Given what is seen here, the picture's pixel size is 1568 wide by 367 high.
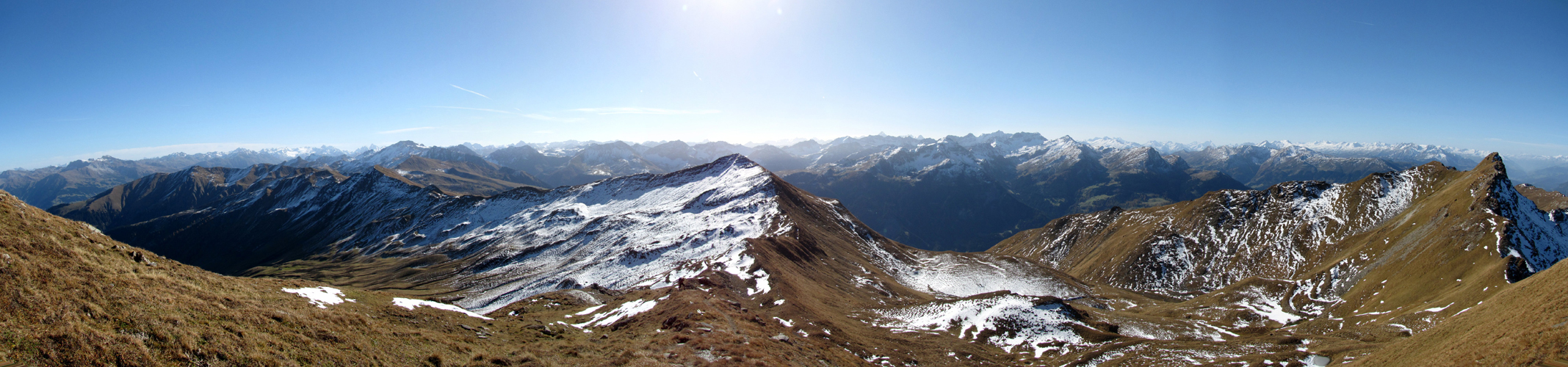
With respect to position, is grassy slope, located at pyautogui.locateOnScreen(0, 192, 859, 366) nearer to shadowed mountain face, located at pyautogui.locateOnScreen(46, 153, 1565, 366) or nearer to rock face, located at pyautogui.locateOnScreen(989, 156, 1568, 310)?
shadowed mountain face, located at pyautogui.locateOnScreen(46, 153, 1565, 366)

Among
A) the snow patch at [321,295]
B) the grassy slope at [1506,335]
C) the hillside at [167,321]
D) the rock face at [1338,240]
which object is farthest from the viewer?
the rock face at [1338,240]

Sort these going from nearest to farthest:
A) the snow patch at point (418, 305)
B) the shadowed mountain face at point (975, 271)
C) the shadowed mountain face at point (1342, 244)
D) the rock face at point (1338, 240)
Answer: the snow patch at point (418, 305)
the shadowed mountain face at point (975, 271)
the shadowed mountain face at point (1342, 244)
the rock face at point (1338, 240)

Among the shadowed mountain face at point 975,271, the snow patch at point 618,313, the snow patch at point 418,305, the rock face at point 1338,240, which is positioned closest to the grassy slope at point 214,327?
the snow patch at point 418,305

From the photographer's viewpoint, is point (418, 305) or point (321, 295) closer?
point (321, 295)

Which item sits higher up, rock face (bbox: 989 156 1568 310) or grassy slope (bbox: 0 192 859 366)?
grassy slope (bbox: 0 192 859 366)

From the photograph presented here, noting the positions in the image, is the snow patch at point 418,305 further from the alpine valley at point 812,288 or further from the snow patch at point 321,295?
the snow patch at point 321,295

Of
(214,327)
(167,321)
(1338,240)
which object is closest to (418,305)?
(214,327)

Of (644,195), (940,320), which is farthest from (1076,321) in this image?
(644,195)

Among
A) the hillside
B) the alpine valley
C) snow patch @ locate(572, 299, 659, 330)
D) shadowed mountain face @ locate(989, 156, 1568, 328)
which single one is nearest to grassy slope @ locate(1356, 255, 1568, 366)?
the alpine valley

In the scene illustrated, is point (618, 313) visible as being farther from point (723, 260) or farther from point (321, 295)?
point (723, 260)

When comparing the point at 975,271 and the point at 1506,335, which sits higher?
the point at 1506,335

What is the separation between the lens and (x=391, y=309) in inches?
1533

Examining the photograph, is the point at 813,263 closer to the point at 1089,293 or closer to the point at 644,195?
the point at 1089,293

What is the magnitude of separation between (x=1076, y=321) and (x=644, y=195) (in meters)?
145
